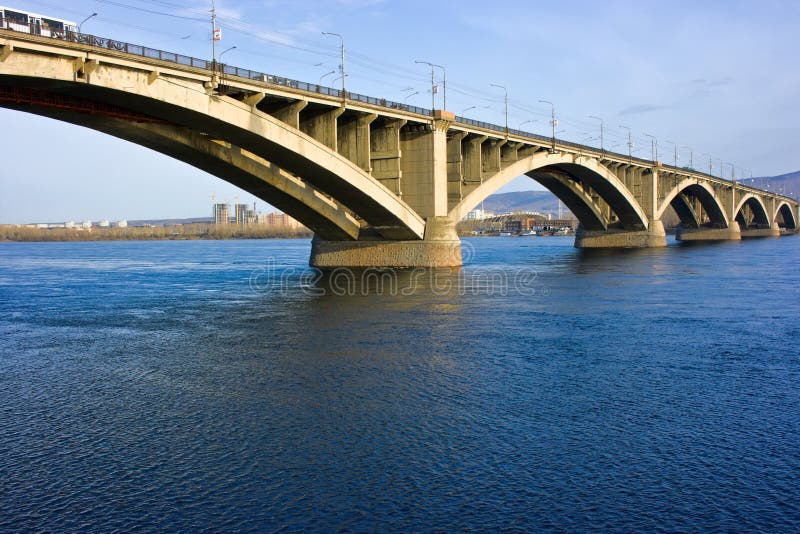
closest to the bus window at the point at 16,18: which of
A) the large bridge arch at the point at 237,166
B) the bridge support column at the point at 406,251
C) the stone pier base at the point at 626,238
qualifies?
the large bridge arch at the point at 237,166

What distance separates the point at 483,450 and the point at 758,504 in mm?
3848

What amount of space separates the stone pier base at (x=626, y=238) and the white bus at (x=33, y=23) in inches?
2837

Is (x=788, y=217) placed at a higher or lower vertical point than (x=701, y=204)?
lower

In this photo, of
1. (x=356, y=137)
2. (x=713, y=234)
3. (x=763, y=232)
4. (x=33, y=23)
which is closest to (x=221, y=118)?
(x=33, y=23)

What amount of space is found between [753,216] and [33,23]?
493ft

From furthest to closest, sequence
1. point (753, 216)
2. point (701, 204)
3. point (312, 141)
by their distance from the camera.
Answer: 1. point (753, 216)
2. point (701, 204)
3. point (312, 141)

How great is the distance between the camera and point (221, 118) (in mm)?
33344

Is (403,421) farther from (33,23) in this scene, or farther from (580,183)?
(580,183)

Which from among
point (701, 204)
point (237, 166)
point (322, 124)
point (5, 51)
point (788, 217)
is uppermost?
point (5, 51)

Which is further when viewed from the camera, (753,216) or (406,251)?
(753,216)

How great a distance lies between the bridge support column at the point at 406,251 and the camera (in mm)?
49281

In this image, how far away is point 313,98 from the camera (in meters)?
39.1

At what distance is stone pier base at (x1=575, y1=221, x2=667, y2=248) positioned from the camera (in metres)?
86.7

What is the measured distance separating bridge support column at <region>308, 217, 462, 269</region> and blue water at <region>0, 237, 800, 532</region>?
22.0 m
